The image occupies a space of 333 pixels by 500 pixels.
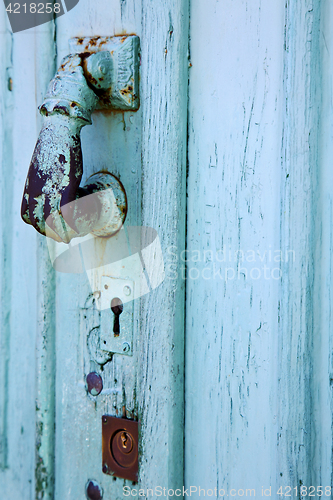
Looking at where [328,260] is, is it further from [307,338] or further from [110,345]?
[110,345]

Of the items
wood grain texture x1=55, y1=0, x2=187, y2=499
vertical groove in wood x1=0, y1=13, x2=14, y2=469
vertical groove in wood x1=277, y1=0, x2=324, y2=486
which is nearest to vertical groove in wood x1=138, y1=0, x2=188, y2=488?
wood grain texture x1=55, y1=0, x2=187, y2=499

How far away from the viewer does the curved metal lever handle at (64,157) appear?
0.54m

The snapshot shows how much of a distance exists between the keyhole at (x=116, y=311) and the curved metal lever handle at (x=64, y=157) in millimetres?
123

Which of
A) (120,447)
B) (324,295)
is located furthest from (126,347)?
(324,295)

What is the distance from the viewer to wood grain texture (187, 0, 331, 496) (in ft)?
1.81

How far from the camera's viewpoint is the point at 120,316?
0.67 meters

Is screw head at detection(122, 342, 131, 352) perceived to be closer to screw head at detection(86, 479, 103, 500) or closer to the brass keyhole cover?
the brass keyhole cover

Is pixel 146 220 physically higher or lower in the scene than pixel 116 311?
higher

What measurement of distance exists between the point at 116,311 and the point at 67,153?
0.24 m

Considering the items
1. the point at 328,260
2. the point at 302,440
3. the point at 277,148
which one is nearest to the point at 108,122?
the point at 277,148

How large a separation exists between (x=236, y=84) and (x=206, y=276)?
0.24m

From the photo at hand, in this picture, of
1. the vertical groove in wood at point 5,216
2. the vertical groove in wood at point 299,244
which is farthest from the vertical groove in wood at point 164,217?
the vertical groove in wood at point 5,216

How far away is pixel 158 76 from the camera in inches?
23.6

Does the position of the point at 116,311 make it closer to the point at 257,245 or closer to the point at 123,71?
the point at 257,245
